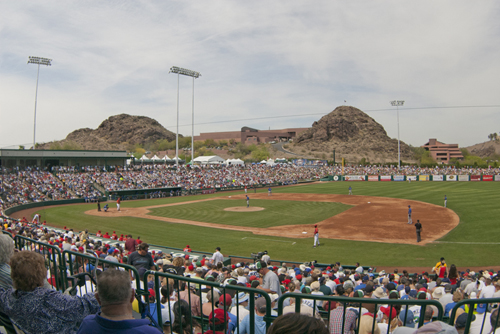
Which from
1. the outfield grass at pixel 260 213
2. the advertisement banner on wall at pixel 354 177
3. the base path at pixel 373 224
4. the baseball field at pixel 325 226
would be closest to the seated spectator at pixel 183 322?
the baseball field at pixel 325 226

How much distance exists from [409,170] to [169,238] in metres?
69.6

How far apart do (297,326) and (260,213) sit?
2950cm

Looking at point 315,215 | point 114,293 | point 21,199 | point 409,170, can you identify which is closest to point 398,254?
point 315,215

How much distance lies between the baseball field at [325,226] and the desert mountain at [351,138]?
112 m

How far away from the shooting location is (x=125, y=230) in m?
24.3

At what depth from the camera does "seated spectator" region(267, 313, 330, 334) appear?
1.85m

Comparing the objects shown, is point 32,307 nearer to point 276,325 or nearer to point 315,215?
point 276,325

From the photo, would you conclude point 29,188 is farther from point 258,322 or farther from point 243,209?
point 258,322

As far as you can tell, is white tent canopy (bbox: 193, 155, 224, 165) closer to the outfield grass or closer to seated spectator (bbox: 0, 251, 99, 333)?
the outfield grass

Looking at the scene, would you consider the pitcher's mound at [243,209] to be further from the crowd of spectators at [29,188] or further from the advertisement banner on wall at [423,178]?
the advertisement banner on wall at [423,178]

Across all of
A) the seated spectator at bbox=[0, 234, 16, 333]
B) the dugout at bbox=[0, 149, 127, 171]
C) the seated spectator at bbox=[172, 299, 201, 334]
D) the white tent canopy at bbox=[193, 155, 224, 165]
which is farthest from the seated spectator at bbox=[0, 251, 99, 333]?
the white tent canopy at bbox=[193, 155, 224, 165]

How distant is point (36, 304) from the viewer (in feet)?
10.2

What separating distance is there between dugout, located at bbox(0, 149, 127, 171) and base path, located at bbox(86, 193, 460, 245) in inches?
894

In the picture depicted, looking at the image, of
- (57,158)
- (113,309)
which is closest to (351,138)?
(57,158)
